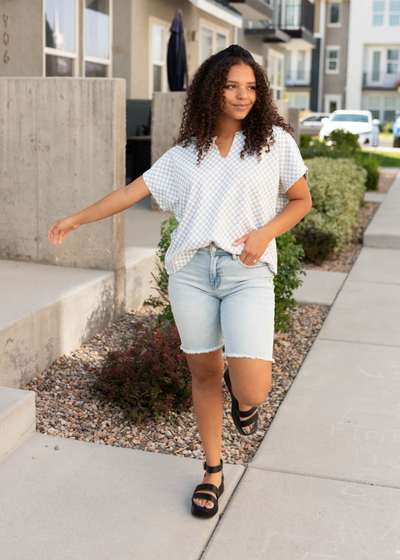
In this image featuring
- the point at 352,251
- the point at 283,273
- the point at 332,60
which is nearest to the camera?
the point at 283,273

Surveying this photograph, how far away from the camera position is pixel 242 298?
2.58 metres

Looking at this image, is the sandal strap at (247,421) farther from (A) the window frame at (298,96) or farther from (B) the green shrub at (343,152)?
(A) the window frame at (298,96)

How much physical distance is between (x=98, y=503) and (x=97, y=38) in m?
9.68

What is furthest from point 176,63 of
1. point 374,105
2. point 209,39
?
point 374,105

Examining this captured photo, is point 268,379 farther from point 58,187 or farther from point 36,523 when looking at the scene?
point 58,187

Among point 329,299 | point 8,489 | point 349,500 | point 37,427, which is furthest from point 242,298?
point 329,299

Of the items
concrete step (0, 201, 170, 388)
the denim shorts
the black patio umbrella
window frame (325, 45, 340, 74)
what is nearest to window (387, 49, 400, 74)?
window frame (325, 45, 340, 74)

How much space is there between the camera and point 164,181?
2.71 metres

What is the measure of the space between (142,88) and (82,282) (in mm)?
8457

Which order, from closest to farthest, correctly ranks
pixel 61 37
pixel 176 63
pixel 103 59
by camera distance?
pixel 61 37, pixel 176 63, pixel 103 59

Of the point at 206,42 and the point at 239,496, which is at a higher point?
the point at 206,42

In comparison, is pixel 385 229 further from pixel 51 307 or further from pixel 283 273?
pixel 51 307

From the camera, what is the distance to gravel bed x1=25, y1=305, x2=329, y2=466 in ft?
11.8

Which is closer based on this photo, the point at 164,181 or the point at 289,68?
the point at 164,181
